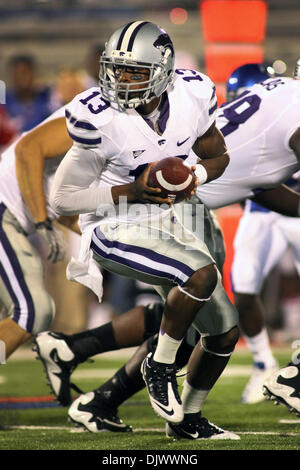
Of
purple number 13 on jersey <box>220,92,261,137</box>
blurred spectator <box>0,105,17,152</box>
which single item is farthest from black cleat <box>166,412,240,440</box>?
blurred spectator <box>0,105,17,152</box>

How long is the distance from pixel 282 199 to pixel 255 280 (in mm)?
809

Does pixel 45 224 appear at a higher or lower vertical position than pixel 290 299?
higher

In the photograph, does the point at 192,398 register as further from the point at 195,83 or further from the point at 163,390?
the point at 195,83

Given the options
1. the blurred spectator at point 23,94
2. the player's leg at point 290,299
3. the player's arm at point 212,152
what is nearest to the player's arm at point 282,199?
the player's arm at point 212,152

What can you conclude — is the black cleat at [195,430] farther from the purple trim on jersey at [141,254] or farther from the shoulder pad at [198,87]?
the shoulder pad at [198,87]

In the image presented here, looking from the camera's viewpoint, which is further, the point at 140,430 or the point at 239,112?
the point at 239,112

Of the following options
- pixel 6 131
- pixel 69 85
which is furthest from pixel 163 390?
pixel 6 131

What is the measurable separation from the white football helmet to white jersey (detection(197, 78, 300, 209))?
0.66 metres

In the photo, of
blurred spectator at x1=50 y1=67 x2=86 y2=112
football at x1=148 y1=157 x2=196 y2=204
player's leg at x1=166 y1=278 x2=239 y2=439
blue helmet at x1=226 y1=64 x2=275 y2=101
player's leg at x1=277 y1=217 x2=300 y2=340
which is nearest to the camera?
football at x1=148 y1=157 x2=196 y2=204

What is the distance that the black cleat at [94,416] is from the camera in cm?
316

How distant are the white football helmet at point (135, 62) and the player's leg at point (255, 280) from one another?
1585 millimetres

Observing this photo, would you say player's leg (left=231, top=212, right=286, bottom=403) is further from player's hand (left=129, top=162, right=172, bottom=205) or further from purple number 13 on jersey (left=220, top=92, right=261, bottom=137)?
player's hand (left=129, top=162, right=172, bottom=205)

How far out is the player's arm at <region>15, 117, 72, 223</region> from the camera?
3338 mm

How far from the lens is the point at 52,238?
3.41 meters
